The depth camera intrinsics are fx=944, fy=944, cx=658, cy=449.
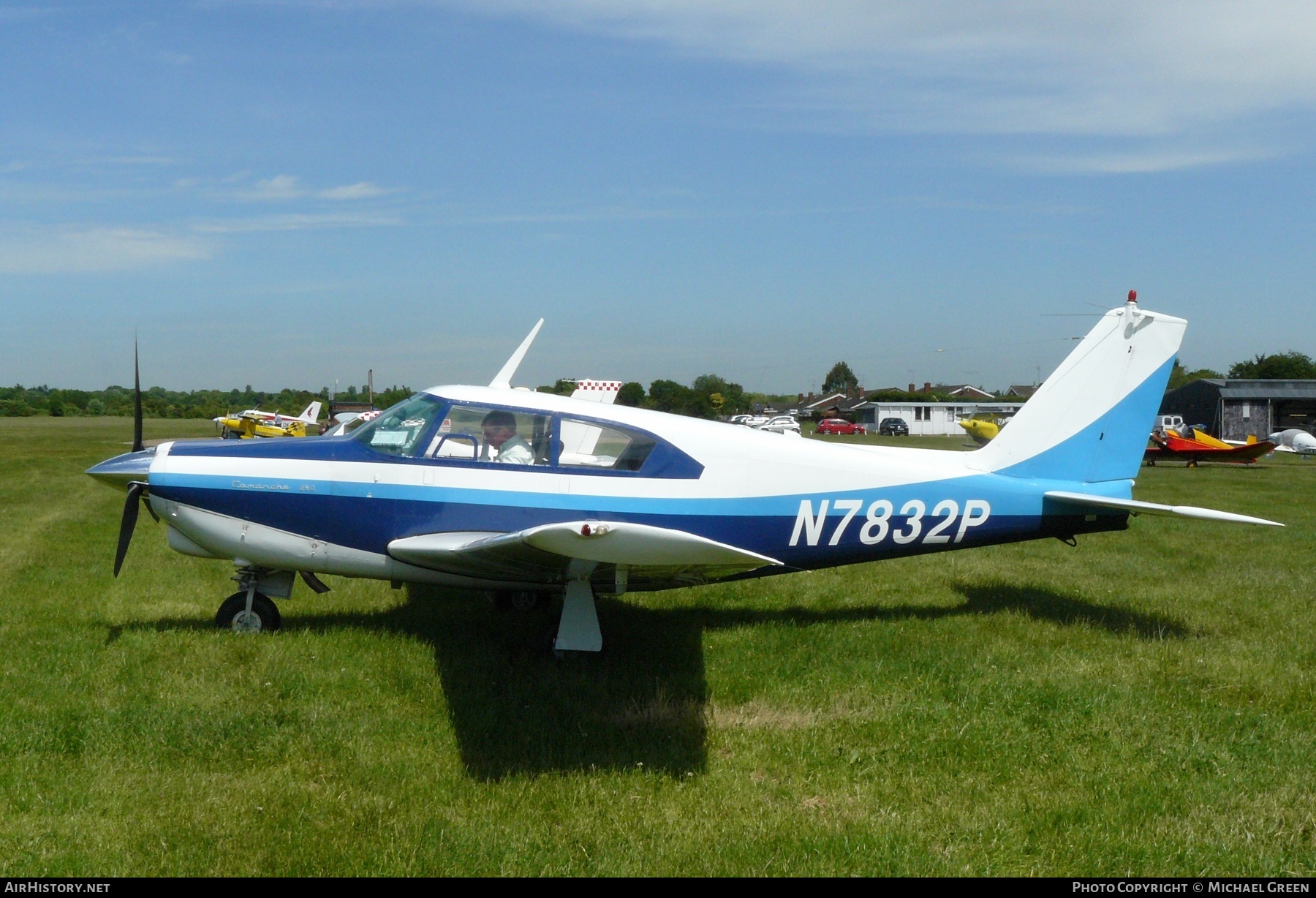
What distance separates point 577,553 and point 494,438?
225 cm

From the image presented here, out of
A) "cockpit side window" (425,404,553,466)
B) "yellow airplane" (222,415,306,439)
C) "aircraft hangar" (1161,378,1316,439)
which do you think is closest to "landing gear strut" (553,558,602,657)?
"cockpit side window" (425,404,553,466)

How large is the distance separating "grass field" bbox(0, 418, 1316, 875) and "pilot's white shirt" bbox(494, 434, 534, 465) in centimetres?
150

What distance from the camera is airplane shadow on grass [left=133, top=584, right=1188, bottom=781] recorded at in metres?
5.39

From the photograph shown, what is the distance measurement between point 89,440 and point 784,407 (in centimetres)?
7342

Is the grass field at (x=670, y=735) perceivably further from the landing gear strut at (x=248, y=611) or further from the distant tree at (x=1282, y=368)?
the distant tree at (x=1282, y=368)

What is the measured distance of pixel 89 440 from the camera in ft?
142

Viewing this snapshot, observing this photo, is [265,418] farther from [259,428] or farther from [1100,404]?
[1100,404]

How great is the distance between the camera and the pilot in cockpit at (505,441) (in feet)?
23.3

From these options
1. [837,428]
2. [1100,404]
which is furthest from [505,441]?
[837,428]

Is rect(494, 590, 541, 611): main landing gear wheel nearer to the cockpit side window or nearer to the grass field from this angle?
the grass field

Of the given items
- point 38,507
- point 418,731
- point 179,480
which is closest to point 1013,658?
point 418,731

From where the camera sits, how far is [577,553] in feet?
16.8

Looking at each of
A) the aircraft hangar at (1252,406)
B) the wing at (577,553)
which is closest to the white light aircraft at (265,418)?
the wing at (577,553)
